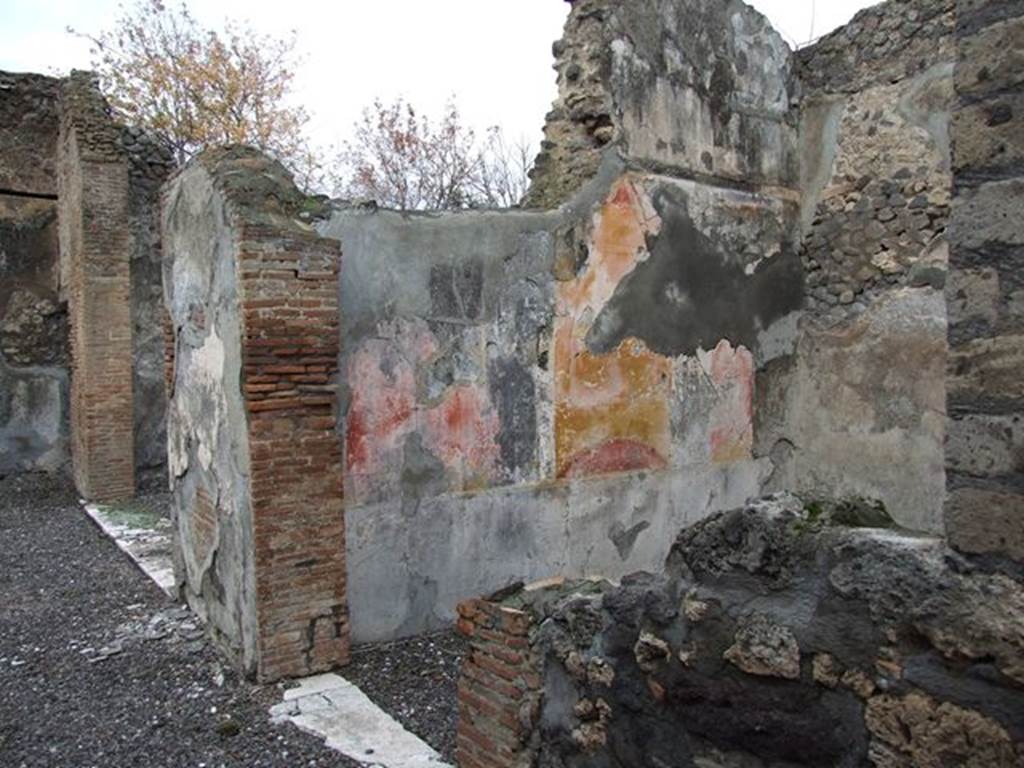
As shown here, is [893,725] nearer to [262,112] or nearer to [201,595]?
[201,595]

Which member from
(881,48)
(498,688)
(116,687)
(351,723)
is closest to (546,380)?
(351,723)

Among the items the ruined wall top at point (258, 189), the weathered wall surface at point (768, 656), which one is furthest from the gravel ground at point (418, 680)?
the ruined wall top at point (258, 189)

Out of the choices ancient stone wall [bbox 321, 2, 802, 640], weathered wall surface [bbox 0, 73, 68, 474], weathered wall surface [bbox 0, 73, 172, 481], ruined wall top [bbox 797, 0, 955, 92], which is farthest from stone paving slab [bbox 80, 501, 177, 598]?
ruined wall top [bbox 797, 0, 955, 92]

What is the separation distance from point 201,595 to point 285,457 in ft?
4.86

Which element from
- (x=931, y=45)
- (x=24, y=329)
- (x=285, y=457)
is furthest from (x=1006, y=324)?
(x=24, y=329)

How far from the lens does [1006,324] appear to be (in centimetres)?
188

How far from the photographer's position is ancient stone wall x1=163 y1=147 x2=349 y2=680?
4.36m

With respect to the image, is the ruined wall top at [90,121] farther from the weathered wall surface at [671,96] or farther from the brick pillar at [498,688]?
the brick pillar at [498,688]

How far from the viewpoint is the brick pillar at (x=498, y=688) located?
3.00 m

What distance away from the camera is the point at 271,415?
4.38 meters

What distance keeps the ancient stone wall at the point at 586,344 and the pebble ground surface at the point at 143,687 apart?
65 cm

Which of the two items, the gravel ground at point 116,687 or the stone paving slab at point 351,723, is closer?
the stone paving slab at point 351,723

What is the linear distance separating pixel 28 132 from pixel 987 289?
1168 centimetres

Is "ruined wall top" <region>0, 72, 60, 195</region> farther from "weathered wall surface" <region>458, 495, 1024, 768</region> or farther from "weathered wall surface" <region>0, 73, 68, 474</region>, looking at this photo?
"weathered wall surface" <region>458, 495, 1024, 768</region>
